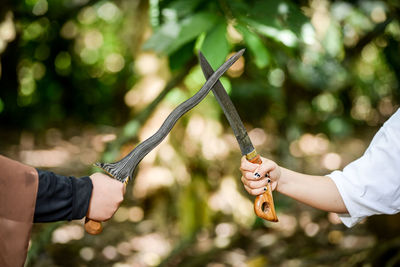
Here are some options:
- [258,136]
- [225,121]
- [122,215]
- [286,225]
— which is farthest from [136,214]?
[258,136]

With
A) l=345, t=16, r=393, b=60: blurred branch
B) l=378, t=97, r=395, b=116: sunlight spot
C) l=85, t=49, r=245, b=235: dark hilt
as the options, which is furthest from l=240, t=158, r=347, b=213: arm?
l=378, t=97, r=395, b=116: sunlight spot

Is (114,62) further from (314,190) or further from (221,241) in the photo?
(314,190)

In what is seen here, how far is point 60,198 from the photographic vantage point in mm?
1063

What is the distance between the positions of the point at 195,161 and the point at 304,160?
1.97 m

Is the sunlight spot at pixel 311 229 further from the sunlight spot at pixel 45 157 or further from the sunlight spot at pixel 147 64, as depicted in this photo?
the sunlight spot at pixel 45 157

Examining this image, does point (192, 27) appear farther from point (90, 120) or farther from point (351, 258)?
point (90, 120)

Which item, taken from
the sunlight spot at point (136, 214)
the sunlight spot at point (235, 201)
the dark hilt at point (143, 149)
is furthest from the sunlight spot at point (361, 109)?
the dark hilt at point (143, 149)

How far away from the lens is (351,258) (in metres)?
2.43

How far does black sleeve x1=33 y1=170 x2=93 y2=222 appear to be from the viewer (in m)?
1.04

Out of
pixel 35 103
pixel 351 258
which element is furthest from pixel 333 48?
pixel 35 103

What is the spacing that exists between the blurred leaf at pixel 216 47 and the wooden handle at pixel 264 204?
0.97 feet

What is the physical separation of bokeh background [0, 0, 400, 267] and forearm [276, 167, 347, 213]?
1.42ft

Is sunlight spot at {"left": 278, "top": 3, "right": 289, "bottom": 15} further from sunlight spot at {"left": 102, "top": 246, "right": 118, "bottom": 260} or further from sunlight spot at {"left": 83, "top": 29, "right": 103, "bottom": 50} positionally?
sunlight spot at {"left": 83, "top": 29, "right": 103, "bottom": 50}

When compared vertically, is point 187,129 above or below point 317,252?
above
